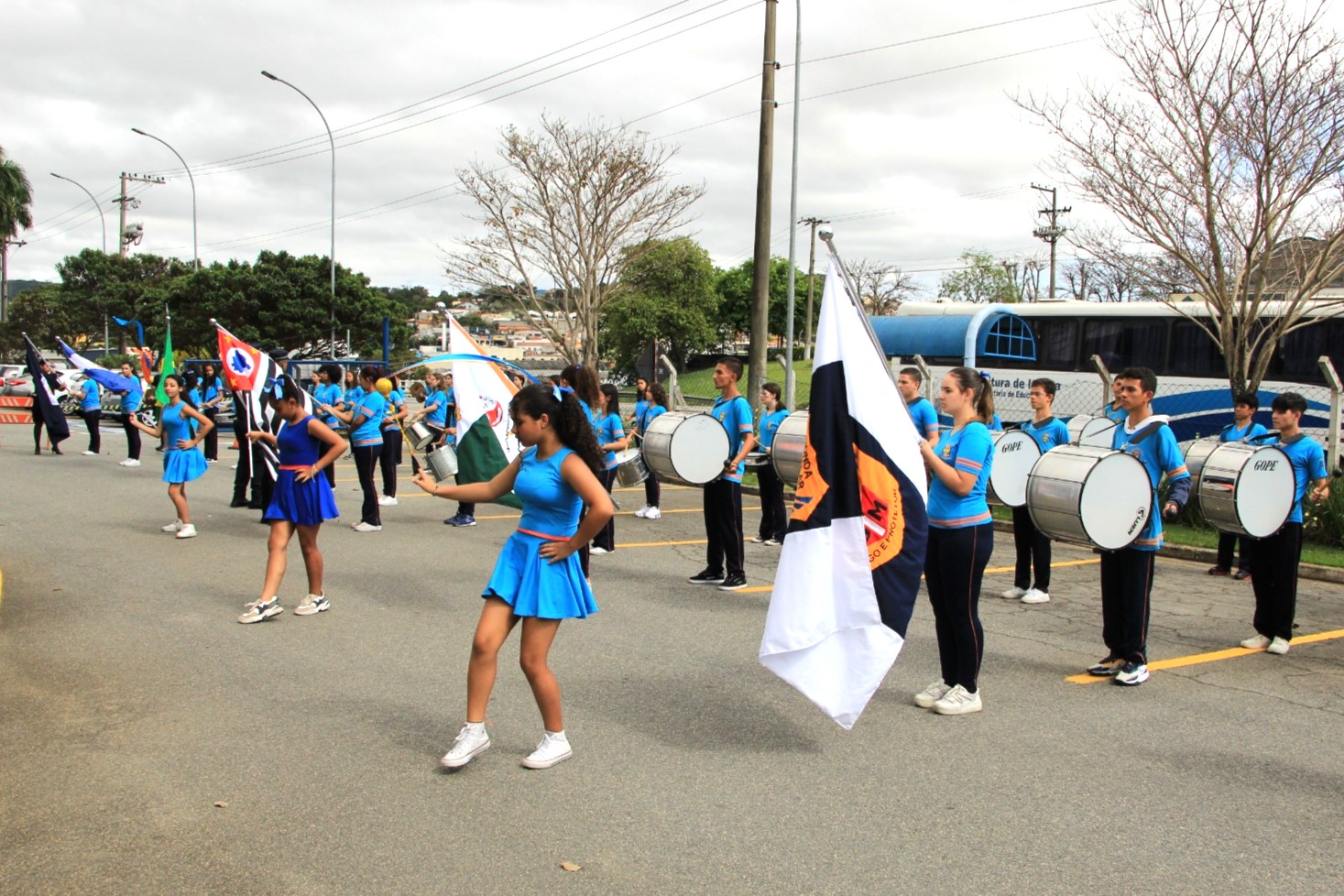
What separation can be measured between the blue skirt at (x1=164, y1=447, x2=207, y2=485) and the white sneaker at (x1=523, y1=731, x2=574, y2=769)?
23.2ft

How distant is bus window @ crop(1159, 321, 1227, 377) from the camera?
19.0 meters

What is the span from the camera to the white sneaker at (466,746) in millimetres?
4500

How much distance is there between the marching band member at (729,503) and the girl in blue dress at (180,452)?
5195 mm

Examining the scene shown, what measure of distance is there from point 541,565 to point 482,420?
8.38 ft

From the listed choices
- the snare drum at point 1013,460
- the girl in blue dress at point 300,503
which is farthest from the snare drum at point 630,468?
the snare drum at point 1013,460

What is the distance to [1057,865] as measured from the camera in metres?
3.76

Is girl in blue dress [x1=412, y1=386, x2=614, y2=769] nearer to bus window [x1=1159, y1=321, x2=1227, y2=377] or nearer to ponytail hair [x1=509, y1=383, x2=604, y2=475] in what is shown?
ponytail hair [x1=509, y1=383, x2=604, y2=475]

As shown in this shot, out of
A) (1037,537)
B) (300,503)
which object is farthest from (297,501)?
(1037,537)

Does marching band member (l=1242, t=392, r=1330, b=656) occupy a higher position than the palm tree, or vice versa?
the palm tree

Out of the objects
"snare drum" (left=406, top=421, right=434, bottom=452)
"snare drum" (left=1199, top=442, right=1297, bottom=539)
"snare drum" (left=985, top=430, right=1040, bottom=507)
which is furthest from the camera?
"snare drum" (left=406, top=421, right=434, bottom=452)

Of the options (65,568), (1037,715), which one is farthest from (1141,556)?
(65,568)

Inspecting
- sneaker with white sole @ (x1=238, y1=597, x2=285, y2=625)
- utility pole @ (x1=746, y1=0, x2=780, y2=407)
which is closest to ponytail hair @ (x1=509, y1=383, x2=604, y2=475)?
sneaker with white sole @ (x1=238, y1=597, x2=285, y2=625)

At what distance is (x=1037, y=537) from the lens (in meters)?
8.59

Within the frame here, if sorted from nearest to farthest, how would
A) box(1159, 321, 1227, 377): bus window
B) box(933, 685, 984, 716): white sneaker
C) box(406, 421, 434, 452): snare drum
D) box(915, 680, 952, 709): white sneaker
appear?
box(933, 685, 984, 716): white sneaker, box(915, 680, 952, 709): white sneaker, box(406, 421, 434, 452): snare drum, box(1159, 321, 1227, 377): bus window
